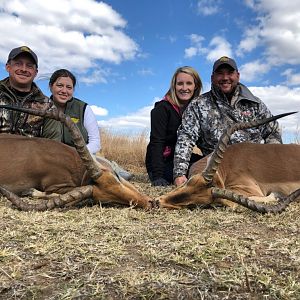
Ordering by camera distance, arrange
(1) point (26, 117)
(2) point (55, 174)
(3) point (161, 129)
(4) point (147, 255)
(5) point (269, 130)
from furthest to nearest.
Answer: (3) point (161, 129) → (5) point (269, 130) → (1) point (26, 117) → (2) point (55, 174) → (4) point (147, 255)

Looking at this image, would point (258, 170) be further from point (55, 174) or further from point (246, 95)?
point (55, 174)

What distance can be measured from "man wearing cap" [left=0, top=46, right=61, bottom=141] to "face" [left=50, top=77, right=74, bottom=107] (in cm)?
43

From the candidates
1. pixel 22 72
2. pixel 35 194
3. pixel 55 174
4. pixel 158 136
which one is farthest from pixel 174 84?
pixel 35 194

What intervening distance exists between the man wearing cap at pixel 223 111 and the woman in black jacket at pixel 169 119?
2.14 ft

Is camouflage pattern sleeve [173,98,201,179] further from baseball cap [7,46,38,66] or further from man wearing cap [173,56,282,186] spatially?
baseball cap [7,46,38,66]

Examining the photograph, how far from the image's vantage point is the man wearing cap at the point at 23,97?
6383 millimetres

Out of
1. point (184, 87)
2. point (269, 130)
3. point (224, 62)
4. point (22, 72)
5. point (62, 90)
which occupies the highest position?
point (224, 62)

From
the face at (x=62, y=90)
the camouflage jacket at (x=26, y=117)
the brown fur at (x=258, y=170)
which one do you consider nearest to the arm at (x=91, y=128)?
the face at (x=62, y=90)

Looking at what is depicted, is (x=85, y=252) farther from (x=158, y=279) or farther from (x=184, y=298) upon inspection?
(x=184, y=298)

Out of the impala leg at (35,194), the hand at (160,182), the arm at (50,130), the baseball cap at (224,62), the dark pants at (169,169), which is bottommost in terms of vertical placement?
the impala leg at (35,194)

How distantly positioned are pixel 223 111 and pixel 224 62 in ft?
2.60

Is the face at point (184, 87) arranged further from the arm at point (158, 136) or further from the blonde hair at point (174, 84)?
the arm at point (158, 136)

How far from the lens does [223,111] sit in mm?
6633

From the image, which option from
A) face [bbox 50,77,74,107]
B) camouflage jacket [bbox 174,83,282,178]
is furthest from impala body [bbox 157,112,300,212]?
face [bbox 50,77,74,107]
